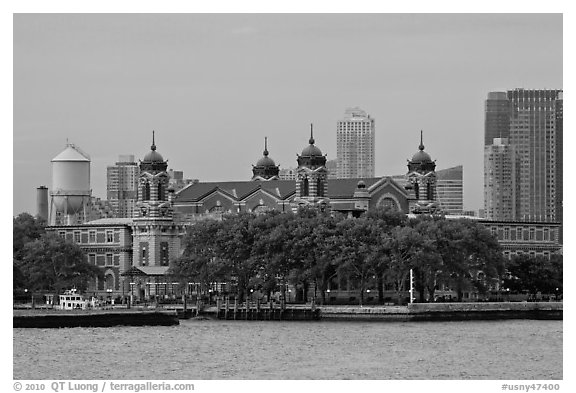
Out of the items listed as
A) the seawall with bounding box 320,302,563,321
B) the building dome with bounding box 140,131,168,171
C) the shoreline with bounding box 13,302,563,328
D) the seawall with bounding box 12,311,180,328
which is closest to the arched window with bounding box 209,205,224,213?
the building dome with bounding box 140,131,168,171

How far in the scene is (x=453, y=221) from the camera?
172875mm

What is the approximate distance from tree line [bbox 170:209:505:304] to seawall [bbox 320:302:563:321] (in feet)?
17.4

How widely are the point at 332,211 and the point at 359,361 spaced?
77.5 metres

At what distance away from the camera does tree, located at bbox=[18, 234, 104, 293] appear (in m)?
179

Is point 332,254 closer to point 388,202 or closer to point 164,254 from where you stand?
point 388,202

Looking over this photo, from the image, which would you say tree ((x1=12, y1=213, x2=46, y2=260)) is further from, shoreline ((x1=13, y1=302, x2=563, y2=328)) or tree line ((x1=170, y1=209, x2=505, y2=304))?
shoreline ((x1=13, y1=302, x2=563, y2=328))

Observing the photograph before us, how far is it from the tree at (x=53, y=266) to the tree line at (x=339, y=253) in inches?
506

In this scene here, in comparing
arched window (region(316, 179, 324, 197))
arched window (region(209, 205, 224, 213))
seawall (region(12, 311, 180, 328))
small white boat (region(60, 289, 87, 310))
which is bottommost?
seawall (region(12, 311, 180, 328))

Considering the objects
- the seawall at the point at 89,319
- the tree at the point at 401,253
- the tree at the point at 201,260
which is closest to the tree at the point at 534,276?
the tree at the point at 401,253

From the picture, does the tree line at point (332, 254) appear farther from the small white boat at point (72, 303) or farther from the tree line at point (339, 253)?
the small white boat at point (72, 303)

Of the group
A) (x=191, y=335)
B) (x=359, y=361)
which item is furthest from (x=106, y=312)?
(x=359, y=361)

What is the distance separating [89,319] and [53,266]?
4263 cm

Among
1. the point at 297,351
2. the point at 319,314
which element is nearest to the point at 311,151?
the point at 319,314
